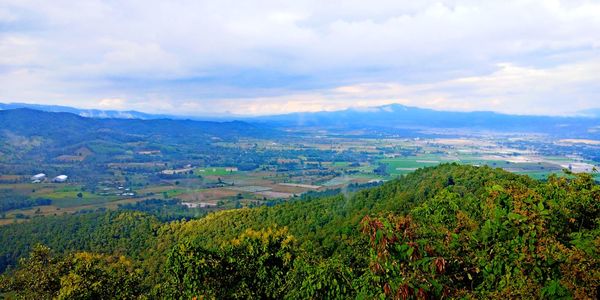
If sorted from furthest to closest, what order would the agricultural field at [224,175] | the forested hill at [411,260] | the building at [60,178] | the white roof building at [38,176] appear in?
the building at [60,178] < the white roof building at [38,176] < the agricultural field at [224,175] < the forested hill at [411,260]

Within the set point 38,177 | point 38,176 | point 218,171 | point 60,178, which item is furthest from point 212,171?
point 38,176

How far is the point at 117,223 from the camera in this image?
51.9m

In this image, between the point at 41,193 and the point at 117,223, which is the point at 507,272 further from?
the point at 41,193

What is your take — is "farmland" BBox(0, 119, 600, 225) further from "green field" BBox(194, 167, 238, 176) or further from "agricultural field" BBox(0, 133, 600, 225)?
"green field" BBox(194, 167, 238, 176)

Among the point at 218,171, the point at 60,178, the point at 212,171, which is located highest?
the point at 218,171

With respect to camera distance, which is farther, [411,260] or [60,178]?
[60,178]

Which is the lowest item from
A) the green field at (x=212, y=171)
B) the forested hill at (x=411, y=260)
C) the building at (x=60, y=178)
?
the building at (x=60, y=178)

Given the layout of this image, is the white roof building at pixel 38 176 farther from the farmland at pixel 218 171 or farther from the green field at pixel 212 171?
the green field at pixel 212 171

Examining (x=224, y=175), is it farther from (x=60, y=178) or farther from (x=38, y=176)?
(x=38, y=176)

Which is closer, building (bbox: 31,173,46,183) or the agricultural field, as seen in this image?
the agricultural field

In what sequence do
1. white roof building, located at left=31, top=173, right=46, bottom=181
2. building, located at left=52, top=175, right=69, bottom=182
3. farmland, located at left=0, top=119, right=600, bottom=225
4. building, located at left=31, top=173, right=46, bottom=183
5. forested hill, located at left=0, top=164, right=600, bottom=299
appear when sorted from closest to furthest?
forested hill, located at left=0, top=164, right=600, bottom=299
farmland, located at left=0, top=119, right=600, bottom=225
building, located at left=31, top=173, right=46, bottom=183
white roof building, located at left=31, top=173, right=46, bottom=181
building, located at left=52, top=175, right=69, bottom=182

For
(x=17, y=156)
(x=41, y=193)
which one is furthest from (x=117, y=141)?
(x=41, y=193)

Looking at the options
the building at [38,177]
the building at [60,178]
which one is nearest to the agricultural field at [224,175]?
the building at [38,177]

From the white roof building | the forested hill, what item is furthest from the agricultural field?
the forested hill
